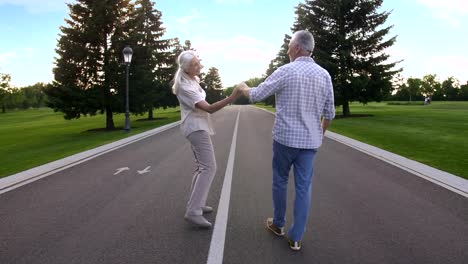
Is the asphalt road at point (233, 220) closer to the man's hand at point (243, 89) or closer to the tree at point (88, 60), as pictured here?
the man's hand at point (243, 89)

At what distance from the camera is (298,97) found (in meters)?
3.48

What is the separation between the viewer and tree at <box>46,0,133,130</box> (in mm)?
20844

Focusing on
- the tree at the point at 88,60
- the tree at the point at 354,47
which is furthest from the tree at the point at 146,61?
the tree at the point at 354,47

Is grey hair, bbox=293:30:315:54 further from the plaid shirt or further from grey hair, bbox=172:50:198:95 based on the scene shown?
grey hair, bbox=172:50:198:95

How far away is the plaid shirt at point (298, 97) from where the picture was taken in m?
3.46

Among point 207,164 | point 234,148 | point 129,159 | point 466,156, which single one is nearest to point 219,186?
point 207,164

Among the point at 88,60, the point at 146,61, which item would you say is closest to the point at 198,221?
the point at 88,60

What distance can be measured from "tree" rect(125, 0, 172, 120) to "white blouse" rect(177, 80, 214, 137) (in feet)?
62.5

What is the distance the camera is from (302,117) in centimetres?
351

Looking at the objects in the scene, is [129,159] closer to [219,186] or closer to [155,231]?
[219,186]

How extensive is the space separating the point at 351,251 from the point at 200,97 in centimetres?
237

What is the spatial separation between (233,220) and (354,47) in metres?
26.7

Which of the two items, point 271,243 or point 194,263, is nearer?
point 194,263

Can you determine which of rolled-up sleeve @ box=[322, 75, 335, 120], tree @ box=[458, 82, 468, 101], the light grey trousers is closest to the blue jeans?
rolled-up sleeve @ box=[322, 75, 335, 120]
